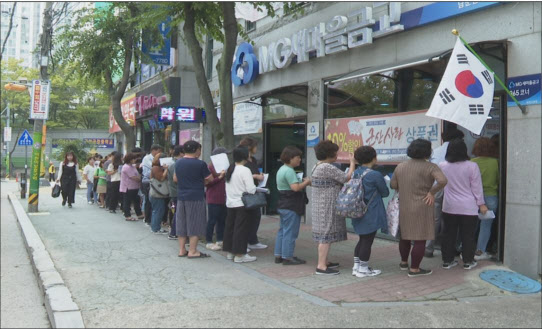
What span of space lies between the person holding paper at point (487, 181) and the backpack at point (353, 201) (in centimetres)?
177

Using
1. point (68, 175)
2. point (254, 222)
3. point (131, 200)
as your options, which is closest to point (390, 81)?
point (254, 222)

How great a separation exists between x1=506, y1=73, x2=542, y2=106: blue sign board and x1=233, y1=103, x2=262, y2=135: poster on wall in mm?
7123

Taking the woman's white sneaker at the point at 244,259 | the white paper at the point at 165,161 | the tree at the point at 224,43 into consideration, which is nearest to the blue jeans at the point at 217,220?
the woman's white sneaker at the point at 244,259

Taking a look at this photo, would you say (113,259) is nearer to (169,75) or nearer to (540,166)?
(540,166)

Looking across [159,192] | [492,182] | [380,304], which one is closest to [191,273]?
[380,304]

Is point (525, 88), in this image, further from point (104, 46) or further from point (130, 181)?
point (104, 46)

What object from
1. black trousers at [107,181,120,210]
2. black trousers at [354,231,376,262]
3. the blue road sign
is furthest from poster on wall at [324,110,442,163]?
the blue road sign

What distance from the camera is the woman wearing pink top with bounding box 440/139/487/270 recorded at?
236 inches

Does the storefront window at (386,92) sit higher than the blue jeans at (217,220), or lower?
higher

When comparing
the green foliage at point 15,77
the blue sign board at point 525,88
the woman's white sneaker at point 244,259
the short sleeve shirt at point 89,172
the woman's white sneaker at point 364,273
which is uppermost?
the green foliage at point 15,77

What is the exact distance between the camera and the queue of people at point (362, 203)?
5.81 metres

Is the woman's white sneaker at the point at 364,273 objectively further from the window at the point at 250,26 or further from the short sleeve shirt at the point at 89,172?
the short sleeve shirt at the point at 89,172

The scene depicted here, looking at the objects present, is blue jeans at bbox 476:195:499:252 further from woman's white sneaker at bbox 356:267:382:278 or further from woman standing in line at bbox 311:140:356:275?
woman standing in line at bbox 311:140:356:275

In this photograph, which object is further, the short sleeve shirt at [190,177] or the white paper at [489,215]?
the short sleeve shirt at [190,177]
